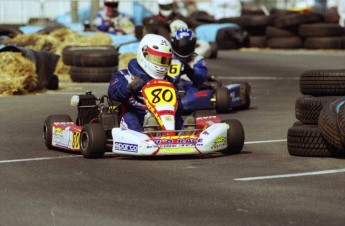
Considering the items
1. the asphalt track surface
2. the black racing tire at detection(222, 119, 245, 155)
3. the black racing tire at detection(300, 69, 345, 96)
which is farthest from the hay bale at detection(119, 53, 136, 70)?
the black racing tire at detection(222, 119, 245, 155)

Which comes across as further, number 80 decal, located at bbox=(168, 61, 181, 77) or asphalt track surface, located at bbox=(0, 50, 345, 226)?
number 80 decal, located at bbox=(168, 61, 181, 77)

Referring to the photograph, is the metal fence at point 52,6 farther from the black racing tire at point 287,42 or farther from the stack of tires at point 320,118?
the stack of tires at point 320,118

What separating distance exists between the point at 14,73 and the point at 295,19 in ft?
42.3

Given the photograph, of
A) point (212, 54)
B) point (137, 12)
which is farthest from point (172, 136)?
point (137, 12)

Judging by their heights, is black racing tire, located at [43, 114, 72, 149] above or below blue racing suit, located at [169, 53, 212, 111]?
above

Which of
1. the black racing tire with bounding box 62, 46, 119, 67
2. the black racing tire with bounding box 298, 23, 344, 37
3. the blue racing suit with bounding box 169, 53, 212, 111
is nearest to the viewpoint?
the blue racing suit with bounding box 169, 53, 212, 111

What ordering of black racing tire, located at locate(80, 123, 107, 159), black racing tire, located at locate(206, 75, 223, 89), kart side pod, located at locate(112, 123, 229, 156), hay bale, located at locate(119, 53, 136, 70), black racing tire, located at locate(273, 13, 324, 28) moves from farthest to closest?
1. black racing tire, located at locate(273, 13, 324, 28)
2. hay bale, located at locate(119, 53, 136, 70)
3. black racing tire, located at locate(206, 75, 223, 89)
4. black racing tire, located at locate(80, 123, 107, 159)
5. kart side pod, located at locate(112, 123, 229, 156)

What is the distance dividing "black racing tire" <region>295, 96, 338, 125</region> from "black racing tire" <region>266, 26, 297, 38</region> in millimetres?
18395

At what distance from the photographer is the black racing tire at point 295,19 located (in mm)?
27188

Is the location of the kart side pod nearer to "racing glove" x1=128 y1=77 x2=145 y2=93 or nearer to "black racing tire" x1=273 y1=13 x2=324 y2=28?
"racing glove" x1=128 y1=77 x2=145 y2=93

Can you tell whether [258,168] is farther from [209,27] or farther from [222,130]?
[209,27]

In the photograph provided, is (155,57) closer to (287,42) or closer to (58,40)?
(58,40)

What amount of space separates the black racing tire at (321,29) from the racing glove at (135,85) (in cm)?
1773

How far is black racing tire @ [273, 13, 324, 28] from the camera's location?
27188mm
